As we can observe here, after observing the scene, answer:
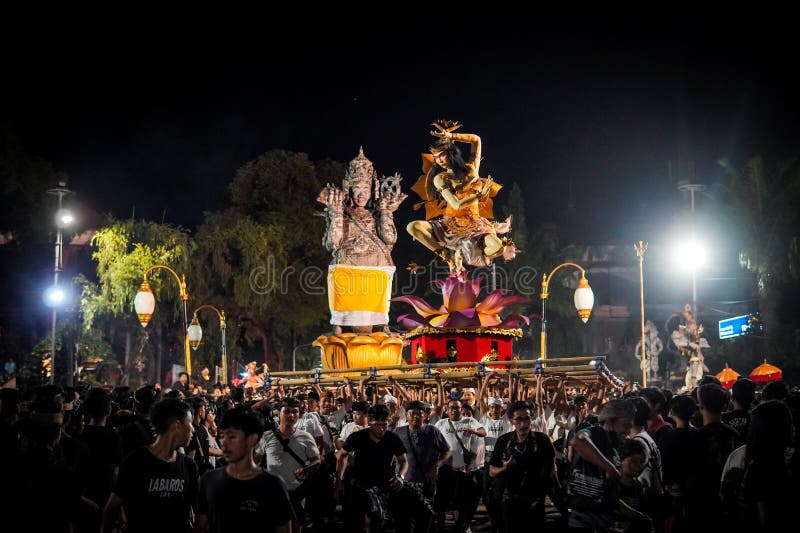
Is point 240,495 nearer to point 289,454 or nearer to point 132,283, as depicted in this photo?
point 289,454

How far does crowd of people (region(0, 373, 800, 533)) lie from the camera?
6219mm

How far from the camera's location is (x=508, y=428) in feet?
44.7

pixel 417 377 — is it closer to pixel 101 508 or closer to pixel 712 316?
pixel 101 508

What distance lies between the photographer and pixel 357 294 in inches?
1179

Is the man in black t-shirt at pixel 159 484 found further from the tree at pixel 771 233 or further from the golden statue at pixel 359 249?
the tree at pixel 771 233

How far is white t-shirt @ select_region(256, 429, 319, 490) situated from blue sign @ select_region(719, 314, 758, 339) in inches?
1498

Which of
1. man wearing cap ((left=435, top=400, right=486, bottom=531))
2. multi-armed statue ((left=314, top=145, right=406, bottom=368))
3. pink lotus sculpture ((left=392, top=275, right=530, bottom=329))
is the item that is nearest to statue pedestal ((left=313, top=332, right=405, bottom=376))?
multi-armed statue ((left=314, top=145, right=406, bottom=368))

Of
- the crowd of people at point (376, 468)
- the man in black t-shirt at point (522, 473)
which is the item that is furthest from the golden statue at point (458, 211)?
the man in black t-shirt at point (522, 473)

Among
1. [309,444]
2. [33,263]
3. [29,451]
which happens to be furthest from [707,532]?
[33,263]

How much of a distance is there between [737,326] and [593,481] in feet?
140

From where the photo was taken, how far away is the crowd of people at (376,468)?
622cm

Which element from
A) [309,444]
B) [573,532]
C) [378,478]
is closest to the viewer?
[573,532]

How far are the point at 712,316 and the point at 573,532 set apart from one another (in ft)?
174

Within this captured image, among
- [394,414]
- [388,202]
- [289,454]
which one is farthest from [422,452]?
[388,202]
